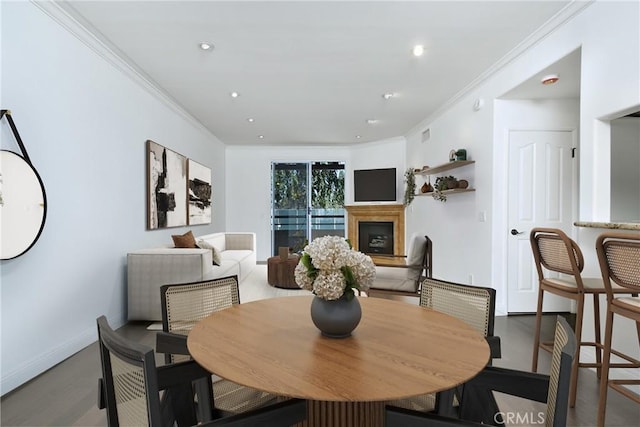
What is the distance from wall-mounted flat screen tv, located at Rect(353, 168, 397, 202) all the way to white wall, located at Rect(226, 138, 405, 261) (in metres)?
0.21

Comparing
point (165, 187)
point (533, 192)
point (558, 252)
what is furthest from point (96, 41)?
point (533, 192)

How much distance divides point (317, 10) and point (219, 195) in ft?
17.3

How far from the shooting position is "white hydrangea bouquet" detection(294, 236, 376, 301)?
1.15m

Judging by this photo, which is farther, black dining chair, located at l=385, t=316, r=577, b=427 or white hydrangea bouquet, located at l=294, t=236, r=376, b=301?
white hydrangea bouquet, located at l=294, t=236, r=376, b=301

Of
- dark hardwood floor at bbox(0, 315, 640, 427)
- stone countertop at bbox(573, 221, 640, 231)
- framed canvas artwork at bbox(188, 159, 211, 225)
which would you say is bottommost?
dark hardwood floor at bbox(0, 315, 640, 427)

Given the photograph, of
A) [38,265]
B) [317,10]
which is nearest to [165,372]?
[38,265]

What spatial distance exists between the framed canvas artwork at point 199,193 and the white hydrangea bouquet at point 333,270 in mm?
4532

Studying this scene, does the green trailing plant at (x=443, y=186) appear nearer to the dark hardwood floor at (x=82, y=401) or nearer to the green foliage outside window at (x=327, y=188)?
the dark hardwood floor at (x=82, y=401)

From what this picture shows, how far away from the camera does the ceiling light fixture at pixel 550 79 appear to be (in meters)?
3.09

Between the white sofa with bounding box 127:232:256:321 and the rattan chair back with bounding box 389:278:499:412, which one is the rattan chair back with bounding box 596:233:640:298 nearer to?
the rattan chair back with bounding box 389:278:499:412

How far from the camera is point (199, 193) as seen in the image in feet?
19.0

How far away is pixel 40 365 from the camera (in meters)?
2.37

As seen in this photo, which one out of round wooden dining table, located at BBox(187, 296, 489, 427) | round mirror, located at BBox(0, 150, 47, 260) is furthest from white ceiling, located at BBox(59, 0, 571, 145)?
round wooden dining table, located at BBox(187, 296, 489, 427)

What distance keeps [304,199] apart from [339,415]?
22.7 feet
